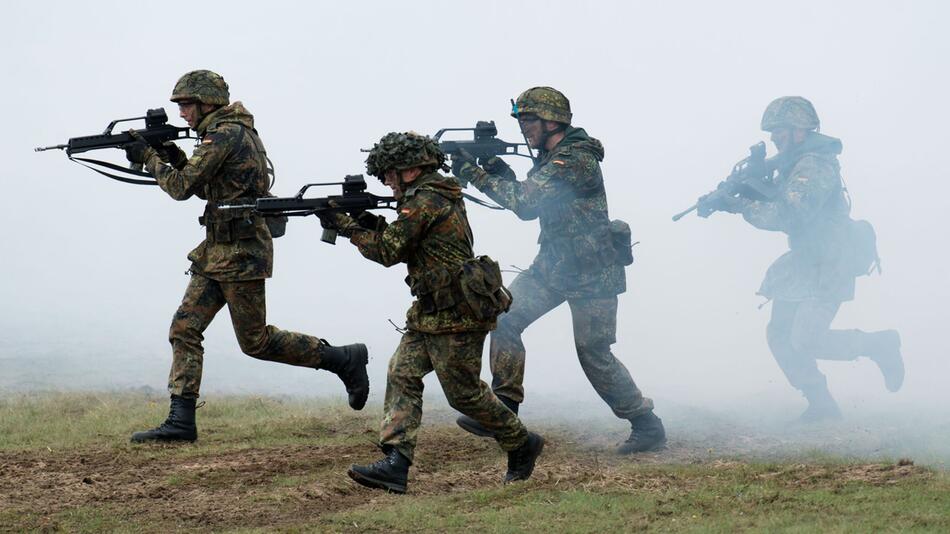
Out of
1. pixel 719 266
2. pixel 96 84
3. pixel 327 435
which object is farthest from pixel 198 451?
pixel 96 84

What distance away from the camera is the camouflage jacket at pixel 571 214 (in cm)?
830

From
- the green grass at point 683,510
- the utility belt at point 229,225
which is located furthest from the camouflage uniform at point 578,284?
the green grass at point 683,510

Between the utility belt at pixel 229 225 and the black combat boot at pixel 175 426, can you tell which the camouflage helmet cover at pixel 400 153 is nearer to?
the utility belt at pixel 229 225

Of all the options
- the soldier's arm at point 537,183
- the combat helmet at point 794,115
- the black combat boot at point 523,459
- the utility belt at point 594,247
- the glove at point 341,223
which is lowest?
the black combat boot at point 523,459

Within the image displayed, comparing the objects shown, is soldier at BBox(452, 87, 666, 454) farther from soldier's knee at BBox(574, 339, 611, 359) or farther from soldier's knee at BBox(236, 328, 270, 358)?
soldier's knee at BBox(236, 328, 270, 358)

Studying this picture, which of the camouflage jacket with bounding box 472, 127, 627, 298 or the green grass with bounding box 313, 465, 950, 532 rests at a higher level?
the camouflage jacket with bounding box 472, 127, 627, 298

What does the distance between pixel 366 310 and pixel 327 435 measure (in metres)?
10.2

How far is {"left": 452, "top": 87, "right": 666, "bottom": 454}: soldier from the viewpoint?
8391 mm

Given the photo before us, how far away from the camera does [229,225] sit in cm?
822

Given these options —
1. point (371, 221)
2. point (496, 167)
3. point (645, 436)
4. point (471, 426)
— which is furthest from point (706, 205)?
point (371, 221)

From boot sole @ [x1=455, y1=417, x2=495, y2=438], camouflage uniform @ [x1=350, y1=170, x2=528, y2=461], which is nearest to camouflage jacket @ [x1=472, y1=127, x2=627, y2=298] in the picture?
boot sole @ [x1=455, y1=417, x2=495, y2=438]

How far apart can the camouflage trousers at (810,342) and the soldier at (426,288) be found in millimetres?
4178

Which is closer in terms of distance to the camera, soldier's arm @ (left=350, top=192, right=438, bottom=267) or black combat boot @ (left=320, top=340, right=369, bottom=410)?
soldier's arm @ (left=350, top=192, right=438, bottom=267)

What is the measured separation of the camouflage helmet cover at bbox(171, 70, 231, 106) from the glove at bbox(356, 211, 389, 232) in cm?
215
